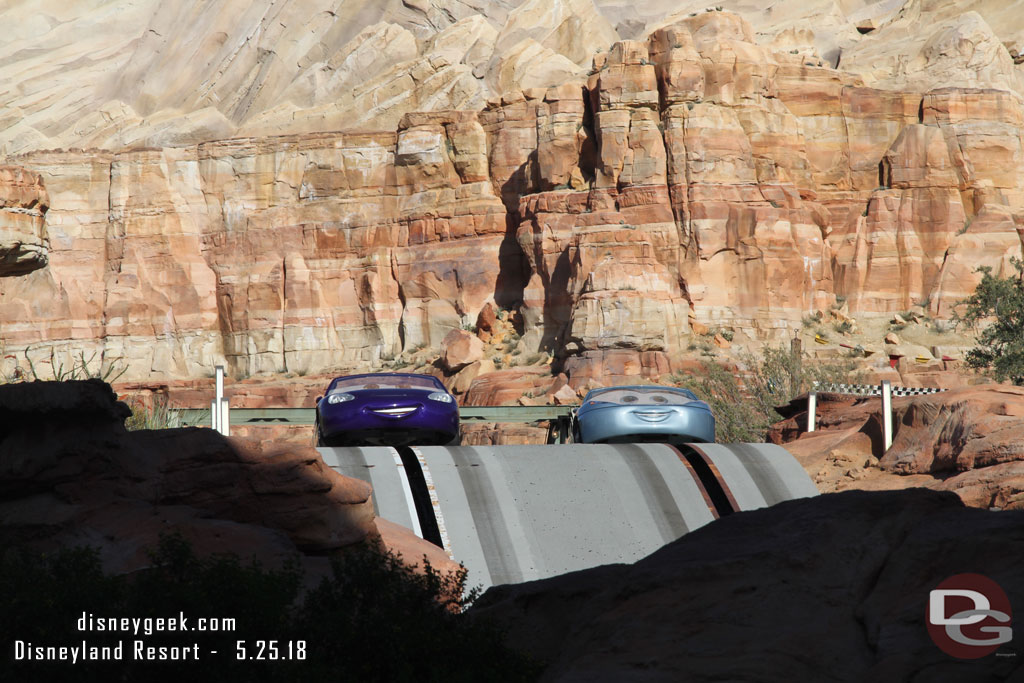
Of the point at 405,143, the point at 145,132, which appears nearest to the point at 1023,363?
the point at 405,143

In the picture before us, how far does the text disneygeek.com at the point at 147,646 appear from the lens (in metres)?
6.45

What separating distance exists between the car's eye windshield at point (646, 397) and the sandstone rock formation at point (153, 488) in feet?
22.0

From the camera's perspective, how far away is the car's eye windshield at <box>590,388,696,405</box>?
17.9m

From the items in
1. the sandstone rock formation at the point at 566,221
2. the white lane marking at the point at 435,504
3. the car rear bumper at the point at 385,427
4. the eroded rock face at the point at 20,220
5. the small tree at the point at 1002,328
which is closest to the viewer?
the white lane marking at the point at 435,504

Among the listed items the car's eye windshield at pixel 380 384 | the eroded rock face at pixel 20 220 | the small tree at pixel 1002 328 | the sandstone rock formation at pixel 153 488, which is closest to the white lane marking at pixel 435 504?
the sandstone rock formation at pixel 153 488

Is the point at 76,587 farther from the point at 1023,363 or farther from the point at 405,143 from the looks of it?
the point at 405,143

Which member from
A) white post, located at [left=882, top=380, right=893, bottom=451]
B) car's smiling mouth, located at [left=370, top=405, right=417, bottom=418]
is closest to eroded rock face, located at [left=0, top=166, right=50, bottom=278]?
car's smiling mouth, located at [left=370, top=405, right=417, bottom=418]

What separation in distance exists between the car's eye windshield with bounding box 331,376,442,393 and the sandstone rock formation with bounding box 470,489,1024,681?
997 cm

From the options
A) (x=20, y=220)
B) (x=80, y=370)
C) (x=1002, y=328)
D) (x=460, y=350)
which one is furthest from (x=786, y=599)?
(x=80, y=370)

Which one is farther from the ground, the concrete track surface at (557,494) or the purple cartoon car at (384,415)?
the purple cartoon car at (384,415)

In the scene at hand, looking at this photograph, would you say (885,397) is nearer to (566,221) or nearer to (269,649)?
(269,649)

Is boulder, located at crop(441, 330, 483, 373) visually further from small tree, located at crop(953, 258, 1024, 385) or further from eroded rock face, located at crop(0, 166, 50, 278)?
eroded rock face, located at crop(0, 166, 50, 278)

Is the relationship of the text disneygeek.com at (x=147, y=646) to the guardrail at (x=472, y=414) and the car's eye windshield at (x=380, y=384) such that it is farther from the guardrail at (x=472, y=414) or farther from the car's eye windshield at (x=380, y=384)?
the guardrail at (x=472, y=414)
